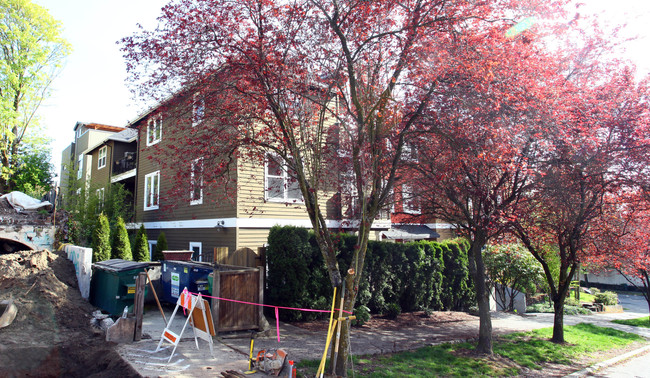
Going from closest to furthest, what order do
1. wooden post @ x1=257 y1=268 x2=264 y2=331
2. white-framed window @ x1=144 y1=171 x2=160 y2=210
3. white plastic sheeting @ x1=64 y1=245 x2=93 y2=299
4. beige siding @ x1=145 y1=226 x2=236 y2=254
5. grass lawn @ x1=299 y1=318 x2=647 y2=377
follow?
grass lawn @ x1=299 y1=318 x2=647 y2=377 < wooden post @ x1=257 y1=268 x2=264 y2=331 < white plastic sheeting @ x1=64 y1=245 x2=93 y2=299 < beige siding @ x1=145 y1=226 x2=236 y2=254 < white-framed window @ x1=144 y1=171 x2=160 y2=210

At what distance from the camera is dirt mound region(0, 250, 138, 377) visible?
21.1 ft

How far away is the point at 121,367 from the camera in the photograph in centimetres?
622

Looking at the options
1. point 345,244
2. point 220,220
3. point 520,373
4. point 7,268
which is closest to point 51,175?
point 220,220

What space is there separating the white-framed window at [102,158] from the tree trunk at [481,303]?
23.3 m

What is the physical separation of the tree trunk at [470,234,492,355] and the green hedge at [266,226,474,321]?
10.8ft

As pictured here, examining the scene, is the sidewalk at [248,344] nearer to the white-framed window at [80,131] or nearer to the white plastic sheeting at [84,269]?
the white plastic sheeting at [84,269]

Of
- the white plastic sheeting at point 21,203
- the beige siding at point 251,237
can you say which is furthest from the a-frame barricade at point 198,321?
the white plastic sheeting at point 21,203

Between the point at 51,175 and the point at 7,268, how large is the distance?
89.2 feet

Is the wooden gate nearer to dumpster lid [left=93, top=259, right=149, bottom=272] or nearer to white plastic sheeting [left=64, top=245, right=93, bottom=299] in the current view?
dumpster lid [left=93, top=259, right=149, bottom=272]

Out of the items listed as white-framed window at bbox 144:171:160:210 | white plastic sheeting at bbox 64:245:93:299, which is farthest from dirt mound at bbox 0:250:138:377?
white-framed window at bbox 144:171:160:210

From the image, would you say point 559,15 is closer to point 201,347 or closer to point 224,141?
point 224,141

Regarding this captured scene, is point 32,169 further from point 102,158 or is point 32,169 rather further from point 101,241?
point 101,241

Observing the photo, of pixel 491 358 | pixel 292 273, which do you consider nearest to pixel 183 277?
pixel 292 273

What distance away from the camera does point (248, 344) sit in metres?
8.25
